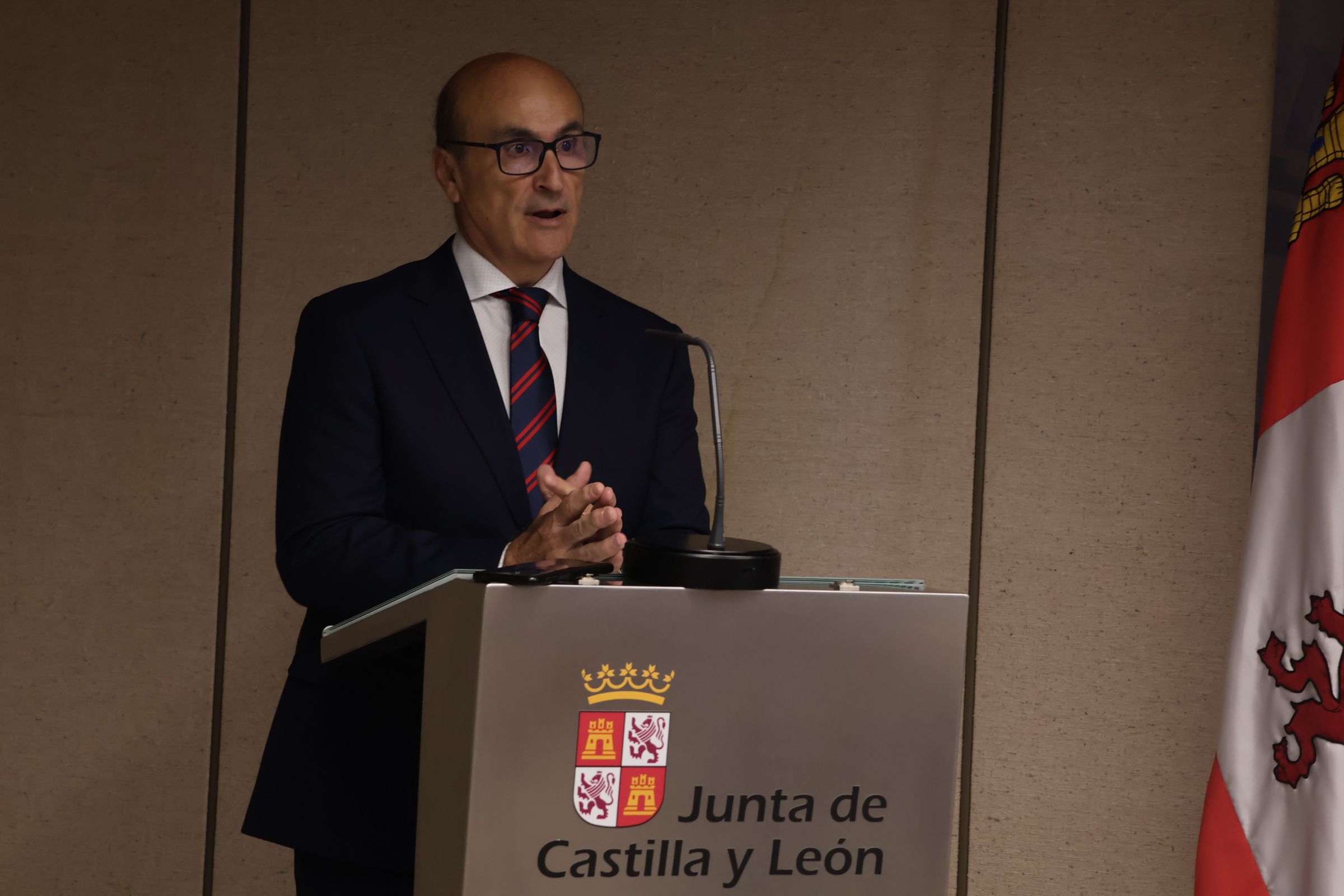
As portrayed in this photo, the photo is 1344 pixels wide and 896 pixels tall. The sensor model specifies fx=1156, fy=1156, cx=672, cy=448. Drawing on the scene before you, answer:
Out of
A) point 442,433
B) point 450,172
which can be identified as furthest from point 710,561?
point 450,172

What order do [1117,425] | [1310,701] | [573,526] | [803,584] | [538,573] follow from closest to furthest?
1. [538,573]
2. [803,584]
3. [573,526]
4. [1310,701]
5. [1117,425]

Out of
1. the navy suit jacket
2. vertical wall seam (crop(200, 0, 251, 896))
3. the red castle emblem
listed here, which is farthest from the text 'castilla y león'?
vertical wall seam (crop(200, 0, 251, 896))

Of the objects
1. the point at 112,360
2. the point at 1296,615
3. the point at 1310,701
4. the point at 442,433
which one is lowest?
the point at 1310,701

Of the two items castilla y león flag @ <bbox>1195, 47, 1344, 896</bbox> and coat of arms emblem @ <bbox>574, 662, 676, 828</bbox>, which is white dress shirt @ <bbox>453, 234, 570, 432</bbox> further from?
castilla y león flag @ <bbox>1195, 47, 1344, 896</bbox>

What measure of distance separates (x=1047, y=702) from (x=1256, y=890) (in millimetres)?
554

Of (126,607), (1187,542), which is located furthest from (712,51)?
(126,607)

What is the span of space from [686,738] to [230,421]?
191cm

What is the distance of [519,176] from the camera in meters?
1.54

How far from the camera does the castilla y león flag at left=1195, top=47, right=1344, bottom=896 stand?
6.39 feet

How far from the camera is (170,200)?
250 cm

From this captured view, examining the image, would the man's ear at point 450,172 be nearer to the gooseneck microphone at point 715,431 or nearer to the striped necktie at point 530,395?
the striped necktie at point 530,395

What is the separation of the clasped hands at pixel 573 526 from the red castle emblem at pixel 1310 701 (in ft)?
4.65

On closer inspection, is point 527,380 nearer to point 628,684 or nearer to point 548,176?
point 548,176

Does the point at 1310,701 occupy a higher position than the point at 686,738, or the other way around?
the point at 686,738
